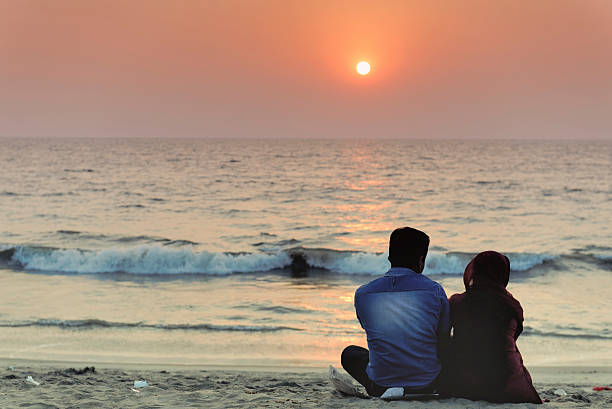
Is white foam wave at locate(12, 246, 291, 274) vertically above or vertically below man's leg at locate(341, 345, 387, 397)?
below

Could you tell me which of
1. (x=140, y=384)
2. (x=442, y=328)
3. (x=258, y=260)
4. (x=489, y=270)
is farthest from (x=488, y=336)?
(x=258, y=260)

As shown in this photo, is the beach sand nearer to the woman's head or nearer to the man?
the man

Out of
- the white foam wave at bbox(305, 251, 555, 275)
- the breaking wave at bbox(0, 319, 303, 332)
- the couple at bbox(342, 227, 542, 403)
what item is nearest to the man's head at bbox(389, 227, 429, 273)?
the couple at bbox(342, 227, 542, 403)

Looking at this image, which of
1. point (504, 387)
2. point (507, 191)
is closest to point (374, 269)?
point (504, 387)

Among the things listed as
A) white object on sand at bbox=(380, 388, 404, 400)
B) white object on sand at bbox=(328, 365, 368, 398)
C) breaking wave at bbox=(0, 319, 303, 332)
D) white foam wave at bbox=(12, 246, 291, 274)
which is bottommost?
breaking wave at bbox=(0, 319, 303, 332)

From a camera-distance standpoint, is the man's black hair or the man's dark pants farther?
the man's dark pants

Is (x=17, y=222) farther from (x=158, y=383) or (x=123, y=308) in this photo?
(x=158, y=383)

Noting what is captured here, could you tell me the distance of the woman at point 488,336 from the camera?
156 inches

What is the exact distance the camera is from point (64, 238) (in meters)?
19.9

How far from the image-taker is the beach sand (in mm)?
4855

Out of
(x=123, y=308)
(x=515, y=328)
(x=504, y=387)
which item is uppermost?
(x=515, y=328)

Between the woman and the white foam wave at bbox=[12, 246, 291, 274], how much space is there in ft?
37.2

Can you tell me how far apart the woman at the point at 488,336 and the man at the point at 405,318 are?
13cm

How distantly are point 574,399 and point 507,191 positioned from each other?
2941cm
